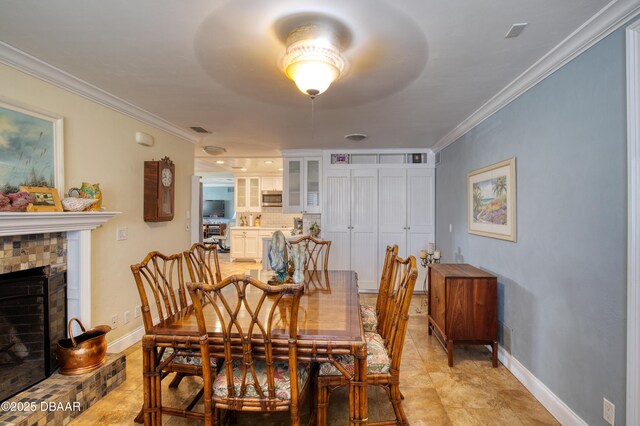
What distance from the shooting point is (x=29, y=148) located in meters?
2.11

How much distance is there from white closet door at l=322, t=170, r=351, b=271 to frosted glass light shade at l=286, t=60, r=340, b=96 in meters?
3.24

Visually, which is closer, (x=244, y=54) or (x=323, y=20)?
(x=323, y=20)

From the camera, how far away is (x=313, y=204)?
5109 mm

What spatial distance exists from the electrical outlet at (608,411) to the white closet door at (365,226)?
3.41 m

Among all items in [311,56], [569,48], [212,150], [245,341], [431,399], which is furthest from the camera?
[212,150]

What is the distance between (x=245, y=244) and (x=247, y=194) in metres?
1.38

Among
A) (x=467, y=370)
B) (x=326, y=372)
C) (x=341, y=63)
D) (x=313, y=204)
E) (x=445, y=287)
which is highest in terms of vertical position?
(x=341, y=63)

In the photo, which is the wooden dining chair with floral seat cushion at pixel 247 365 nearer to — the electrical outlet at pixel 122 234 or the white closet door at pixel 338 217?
the electrical outlet at pixel 122 234

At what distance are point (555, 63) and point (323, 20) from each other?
158 cm

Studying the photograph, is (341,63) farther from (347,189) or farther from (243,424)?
(347,189)

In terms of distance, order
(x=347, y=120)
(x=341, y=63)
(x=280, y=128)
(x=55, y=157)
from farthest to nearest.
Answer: (x=280, y=128) → (x=347, y=120) → (x=55, y=157) → (x=341, y=63)

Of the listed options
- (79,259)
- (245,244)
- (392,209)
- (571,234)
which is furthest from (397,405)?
(245,244)

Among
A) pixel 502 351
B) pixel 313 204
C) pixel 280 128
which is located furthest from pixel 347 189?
pixel 502 351

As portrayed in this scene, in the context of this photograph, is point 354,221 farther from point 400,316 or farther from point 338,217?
point 400,316
